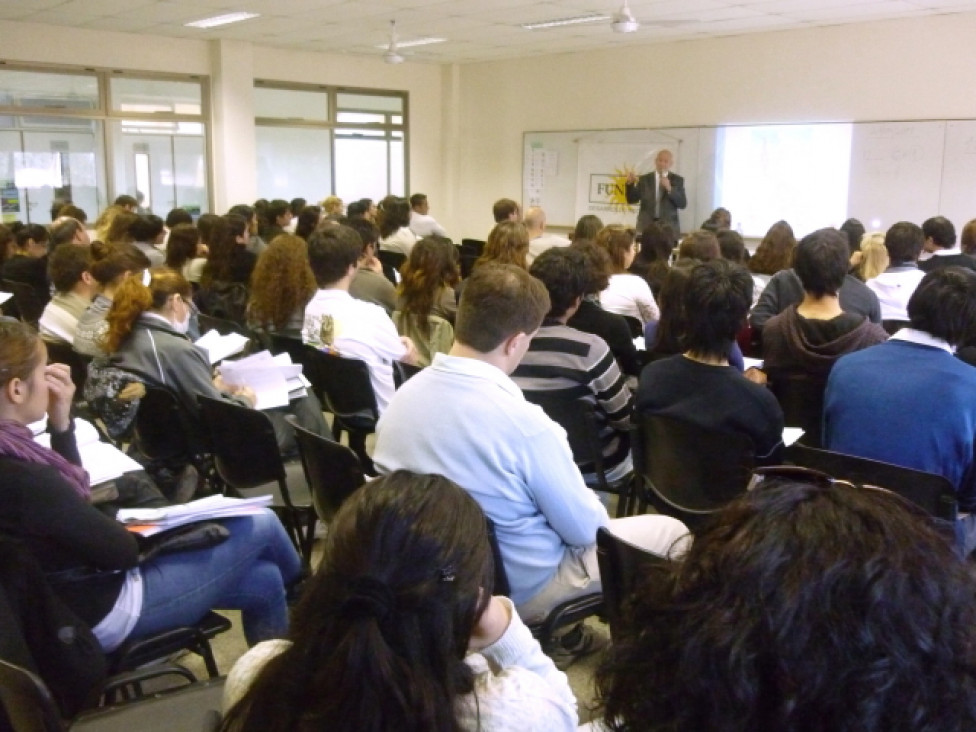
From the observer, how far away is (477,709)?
41.1 inches

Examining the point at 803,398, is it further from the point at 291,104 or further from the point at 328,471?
the point at 291,104

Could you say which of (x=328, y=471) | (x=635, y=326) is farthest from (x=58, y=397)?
(x=635, y=326)

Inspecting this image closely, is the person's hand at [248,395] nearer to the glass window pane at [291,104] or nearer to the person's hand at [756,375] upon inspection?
the person's hand at [756,375]

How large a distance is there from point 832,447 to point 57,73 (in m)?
9.02

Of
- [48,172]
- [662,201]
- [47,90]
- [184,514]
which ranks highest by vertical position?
[47,90]

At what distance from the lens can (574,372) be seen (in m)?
2.84

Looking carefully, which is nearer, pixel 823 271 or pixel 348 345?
pixel 823 271

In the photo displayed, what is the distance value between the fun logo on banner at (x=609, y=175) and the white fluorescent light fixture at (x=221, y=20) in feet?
13.3

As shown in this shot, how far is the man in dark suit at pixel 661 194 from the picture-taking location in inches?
349

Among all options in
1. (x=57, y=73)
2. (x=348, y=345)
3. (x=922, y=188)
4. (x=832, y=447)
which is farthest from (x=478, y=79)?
(x=832, y=447)

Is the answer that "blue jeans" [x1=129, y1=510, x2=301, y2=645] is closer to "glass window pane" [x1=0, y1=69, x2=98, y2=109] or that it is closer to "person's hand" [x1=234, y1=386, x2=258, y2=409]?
"person's hand" [x1=234, y1=386, x2=258, y2=409]

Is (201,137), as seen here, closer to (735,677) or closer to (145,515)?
(145,515)

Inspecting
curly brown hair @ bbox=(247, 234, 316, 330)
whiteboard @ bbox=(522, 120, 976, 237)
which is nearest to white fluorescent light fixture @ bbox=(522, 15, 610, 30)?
whiteboard @ bbox=(522, 120, 976, 237)

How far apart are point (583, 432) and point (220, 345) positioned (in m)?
1.54
